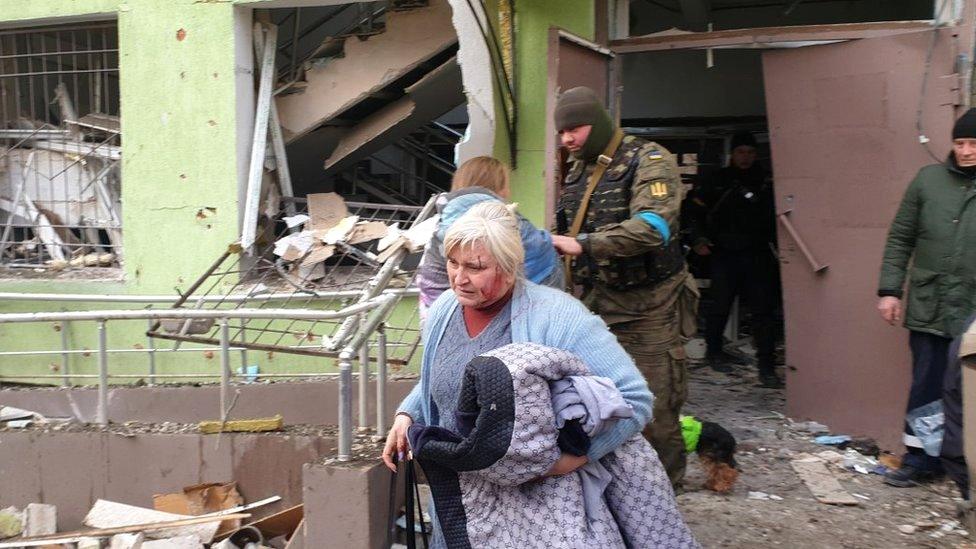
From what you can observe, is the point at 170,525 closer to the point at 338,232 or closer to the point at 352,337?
the point at 352,337

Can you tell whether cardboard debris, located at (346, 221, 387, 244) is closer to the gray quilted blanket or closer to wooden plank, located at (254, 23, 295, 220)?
wooden plank, located at (254, 23, 295, 220)

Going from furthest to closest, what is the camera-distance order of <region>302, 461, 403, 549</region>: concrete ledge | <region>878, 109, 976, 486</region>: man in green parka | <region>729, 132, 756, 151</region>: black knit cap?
<region>729, 132, 756, 151</region>: black knit cap
<region>878, 109, 976, 486</region>: man in green parka
<region>302, 461, 403, 549</region>: concrete ledge

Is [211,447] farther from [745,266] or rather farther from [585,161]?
[745,266]

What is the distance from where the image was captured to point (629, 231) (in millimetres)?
3205

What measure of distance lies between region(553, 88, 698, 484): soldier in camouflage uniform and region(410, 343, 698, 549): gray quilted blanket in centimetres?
139

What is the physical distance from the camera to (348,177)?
22.5ft

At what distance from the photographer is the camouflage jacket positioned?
323 cm

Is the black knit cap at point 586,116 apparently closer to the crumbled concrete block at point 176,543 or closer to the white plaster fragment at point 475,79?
the white plaster fragment at point 475,79

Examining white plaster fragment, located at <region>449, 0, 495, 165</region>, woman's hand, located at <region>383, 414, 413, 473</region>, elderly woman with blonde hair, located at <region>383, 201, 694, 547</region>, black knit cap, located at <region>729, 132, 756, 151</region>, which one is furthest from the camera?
black knit cap, located at <region>729, 132, 756, 151</region>

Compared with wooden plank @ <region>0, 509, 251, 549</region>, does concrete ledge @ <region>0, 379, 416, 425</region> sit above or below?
above

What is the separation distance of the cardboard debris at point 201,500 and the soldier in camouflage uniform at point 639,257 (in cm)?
181

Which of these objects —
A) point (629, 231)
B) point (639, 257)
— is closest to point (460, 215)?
point (629, 231)

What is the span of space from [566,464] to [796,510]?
2409 millimetres

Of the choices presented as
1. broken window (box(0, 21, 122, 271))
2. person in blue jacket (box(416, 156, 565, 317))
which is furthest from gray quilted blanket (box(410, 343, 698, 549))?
broken window (box(0, 21, 122, 271))
